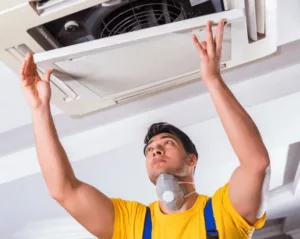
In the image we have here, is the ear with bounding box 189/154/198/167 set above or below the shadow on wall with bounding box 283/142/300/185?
below

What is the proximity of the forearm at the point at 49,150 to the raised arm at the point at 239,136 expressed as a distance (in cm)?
33

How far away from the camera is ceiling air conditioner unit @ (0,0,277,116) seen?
0.84 m

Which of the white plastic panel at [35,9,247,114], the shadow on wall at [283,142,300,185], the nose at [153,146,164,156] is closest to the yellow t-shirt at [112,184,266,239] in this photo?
the nose at [153,146,164,156]

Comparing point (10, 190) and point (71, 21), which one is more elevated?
point (10, 190)

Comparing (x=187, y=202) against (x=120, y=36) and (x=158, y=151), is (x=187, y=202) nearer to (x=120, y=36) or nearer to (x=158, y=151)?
(x=158, y=151)

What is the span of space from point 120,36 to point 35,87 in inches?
9.3

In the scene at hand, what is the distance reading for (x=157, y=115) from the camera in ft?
4.92

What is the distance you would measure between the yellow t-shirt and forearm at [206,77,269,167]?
14cm

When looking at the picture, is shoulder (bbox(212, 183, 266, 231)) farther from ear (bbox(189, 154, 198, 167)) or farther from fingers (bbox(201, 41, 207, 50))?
fingers (bbox(201, 41, 207, 50))

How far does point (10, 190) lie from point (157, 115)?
0.66 meters

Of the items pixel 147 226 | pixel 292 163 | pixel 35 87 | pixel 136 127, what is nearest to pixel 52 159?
pixel 35 87

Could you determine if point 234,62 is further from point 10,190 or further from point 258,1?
point 10,190

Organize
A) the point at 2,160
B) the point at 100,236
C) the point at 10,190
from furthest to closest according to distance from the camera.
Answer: the point at 10,190 → the point at 2,160 → the point at 100,236

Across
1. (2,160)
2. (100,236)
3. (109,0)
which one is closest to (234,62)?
(109,0)
